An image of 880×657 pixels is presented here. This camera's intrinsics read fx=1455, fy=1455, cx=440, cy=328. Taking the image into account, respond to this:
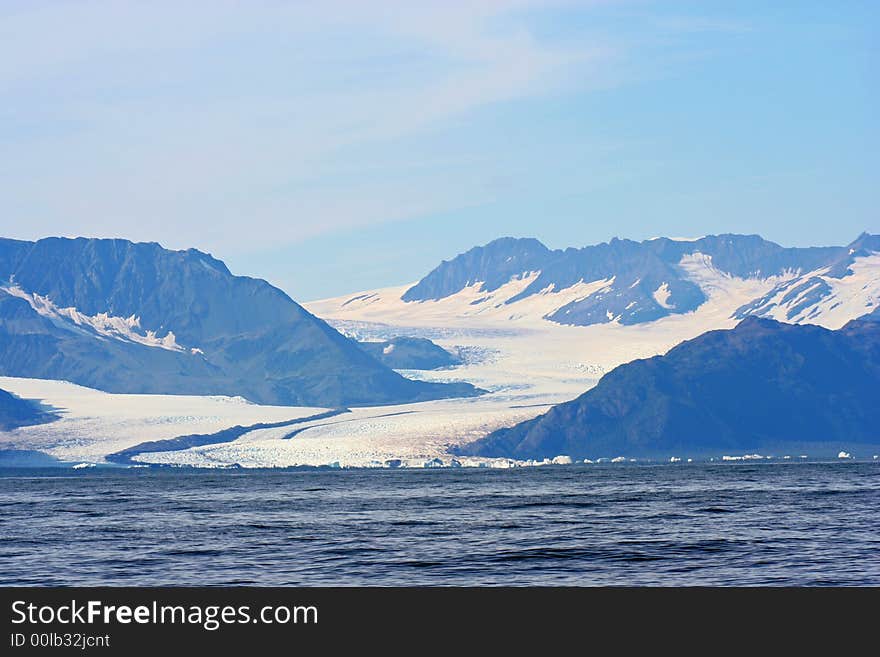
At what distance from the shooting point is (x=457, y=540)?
2432 inches

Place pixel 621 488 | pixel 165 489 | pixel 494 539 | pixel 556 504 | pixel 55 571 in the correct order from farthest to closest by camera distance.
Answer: pixel 165 489 → pixel 621 488 → pixel 556 504 → pixel 494 539 → pixel 55 571

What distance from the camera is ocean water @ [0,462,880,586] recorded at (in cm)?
4788

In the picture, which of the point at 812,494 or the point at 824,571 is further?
the point at 812,494

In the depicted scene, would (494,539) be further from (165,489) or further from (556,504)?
(165,489)

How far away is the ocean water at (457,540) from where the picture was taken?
4788 centimetres

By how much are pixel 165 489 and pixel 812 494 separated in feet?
216
